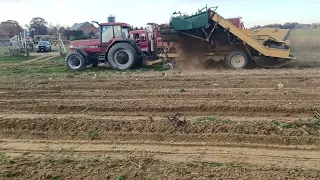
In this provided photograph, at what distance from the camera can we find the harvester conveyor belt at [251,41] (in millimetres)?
14391

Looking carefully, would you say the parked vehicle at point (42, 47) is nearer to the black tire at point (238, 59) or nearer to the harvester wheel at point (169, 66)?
the harvester wheel at point (169, 66)

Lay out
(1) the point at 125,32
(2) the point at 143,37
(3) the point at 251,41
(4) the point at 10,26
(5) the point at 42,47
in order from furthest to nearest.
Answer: (4) the point at 10,26 → (5) the point at 42,47 → (2) the point at 143,37 → (1) the point at 125,32 → (3) the point at 251,41

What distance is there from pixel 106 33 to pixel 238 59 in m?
5.79

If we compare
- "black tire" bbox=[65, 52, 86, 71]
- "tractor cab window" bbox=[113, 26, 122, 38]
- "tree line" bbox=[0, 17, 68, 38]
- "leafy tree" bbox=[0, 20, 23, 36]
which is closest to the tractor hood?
"black tire" bbox=[65, 52, 86, 71]

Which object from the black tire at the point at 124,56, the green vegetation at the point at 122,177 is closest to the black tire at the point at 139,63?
the black tire at the point at 124,56

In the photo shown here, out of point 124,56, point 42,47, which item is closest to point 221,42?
point 124,56

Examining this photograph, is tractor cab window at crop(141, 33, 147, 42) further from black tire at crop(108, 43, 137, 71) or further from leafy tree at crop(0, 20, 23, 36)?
leafy tree at crop(0, 20, 23, 36)

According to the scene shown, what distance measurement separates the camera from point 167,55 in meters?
15.6

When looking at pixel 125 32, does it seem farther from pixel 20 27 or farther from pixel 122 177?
pixel 20 27

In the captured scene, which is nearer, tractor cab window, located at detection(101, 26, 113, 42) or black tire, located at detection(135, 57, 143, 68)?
tractor cab window, located at detection(101, 26, 113, 42)

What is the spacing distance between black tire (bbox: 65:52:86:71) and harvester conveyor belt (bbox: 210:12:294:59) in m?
5.95

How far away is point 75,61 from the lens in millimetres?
16094

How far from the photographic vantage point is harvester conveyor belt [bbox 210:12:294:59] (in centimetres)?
1439

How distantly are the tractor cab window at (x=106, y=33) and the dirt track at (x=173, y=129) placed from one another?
5549 millimetres
